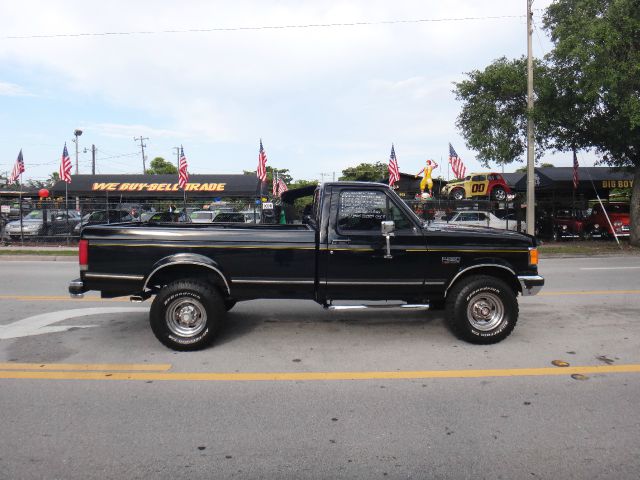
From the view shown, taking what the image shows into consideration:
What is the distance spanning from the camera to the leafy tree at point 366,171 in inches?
2697

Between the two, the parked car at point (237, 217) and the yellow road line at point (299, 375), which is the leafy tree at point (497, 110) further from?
the yellow road line at point (299, 375)

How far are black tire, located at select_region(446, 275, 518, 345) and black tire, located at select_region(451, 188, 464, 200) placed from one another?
24.3 metres

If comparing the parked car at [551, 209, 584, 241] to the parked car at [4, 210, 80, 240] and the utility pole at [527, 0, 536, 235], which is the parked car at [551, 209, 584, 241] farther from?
the parked car at [4, 210, 80, 240]

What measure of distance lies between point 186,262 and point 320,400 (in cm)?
210

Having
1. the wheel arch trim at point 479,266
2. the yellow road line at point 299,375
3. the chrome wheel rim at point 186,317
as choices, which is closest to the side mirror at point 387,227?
the wheel arch trim at point 479,266

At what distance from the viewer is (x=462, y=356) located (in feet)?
16.8

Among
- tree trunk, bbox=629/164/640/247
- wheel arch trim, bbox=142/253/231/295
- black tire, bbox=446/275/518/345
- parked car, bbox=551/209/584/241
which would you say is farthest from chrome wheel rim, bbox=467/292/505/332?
parked car, bbox=551/209/584/241

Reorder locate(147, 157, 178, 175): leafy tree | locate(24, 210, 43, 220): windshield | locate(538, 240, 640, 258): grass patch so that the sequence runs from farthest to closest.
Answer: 1. locate(147, 157, 178, 175): leafy tree
2. locate(24, 210, 43, 220): windshield
3. locate(538, 240, 640, 258): grass patch

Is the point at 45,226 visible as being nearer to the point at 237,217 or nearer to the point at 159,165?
the point at 237,217

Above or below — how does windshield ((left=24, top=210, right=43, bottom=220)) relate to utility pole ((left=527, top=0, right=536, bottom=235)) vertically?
below

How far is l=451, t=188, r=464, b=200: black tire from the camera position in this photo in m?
29.0

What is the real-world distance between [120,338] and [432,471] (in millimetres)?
4039

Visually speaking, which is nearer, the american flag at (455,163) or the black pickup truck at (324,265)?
the black pickup truck at (324,265)

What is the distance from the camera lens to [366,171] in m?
70.1
